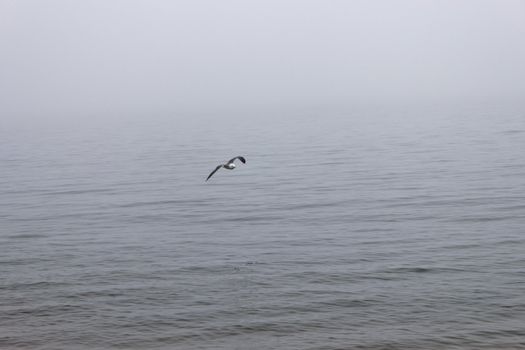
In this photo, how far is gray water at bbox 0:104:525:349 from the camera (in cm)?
2331

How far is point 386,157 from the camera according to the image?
72.9 m

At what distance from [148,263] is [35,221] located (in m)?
14.1

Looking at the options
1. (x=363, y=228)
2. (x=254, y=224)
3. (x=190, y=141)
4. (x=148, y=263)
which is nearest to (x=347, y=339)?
(x=148, y=263)

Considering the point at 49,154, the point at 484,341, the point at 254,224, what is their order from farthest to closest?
the point at 49,154
the point at 254,224
the point at 484,341

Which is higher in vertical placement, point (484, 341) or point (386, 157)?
point (386, 157)

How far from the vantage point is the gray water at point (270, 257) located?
23312 millimetres

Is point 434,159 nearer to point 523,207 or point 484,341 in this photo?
point 523,207

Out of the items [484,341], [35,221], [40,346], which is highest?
[35,221]

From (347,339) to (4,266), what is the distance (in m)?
16.9

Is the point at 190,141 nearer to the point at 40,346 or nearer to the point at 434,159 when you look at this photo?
the point at 434,159

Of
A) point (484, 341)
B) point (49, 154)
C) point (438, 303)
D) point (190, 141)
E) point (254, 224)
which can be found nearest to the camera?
point (484, 341)

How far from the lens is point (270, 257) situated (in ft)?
107

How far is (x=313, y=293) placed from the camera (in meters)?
27.0

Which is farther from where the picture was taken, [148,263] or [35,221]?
[35,221]
